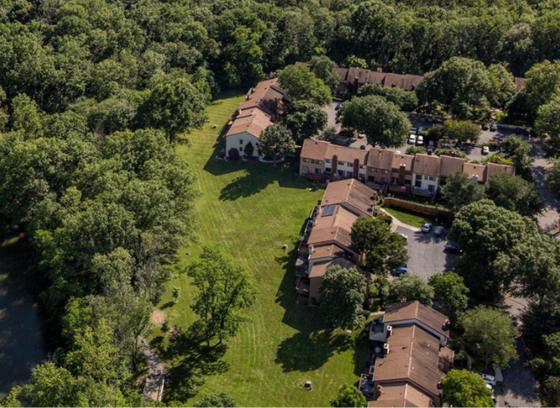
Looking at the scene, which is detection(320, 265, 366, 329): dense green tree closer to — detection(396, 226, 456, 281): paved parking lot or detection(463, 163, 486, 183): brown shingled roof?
detection(396, 226, 456, 281): paved parking lot

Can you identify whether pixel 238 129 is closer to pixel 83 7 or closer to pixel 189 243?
pixel 189 243

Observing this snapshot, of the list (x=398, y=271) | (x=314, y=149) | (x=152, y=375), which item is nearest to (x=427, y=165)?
(x=314, y=149)

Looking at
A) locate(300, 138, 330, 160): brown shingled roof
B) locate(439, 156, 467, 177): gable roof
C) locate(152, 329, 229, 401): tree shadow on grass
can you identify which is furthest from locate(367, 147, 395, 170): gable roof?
locate(152, 329, 229, 401): tree shadow on grass

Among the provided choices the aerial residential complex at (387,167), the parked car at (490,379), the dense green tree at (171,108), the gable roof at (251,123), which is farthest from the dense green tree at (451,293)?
the dense green tree at (171,108)

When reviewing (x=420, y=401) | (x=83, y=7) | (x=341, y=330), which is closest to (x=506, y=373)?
(x=420, y=401)

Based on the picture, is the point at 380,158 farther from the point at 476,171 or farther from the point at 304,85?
the point at 304,85
